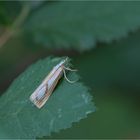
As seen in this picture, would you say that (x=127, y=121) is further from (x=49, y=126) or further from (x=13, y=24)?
(x=49, y=126)

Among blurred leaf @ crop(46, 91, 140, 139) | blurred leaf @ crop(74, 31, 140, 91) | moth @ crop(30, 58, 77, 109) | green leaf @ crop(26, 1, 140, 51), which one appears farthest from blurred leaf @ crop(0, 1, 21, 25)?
moth @ crop(30, 58, 77, 109)

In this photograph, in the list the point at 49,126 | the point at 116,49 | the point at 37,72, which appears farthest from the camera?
the point at 116,49

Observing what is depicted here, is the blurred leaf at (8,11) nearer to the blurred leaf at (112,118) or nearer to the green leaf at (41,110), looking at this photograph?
the blurred leaf at (112,118)

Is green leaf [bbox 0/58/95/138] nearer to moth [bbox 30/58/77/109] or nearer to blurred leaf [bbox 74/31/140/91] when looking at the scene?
moth [bbox 30/58/77/109]

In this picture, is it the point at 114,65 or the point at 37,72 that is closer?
the point at 37,72

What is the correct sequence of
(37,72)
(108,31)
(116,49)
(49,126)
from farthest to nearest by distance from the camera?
(116,49), (108,31), (37,72), (49,126)

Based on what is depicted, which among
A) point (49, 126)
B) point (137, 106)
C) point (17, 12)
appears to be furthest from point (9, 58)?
point (49, 126)
